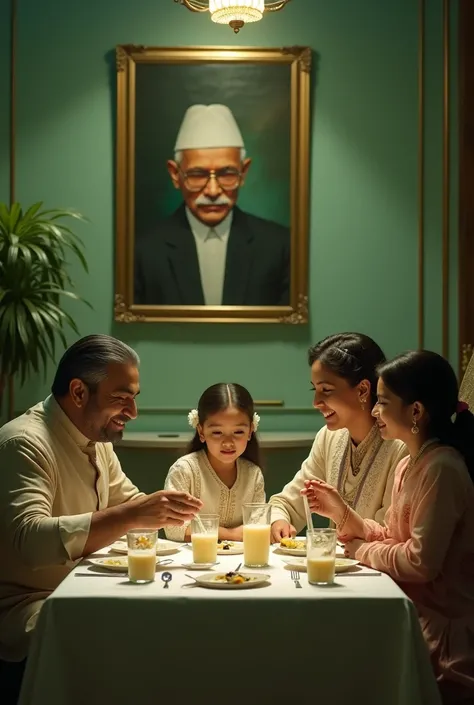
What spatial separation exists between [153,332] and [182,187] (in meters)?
0.82

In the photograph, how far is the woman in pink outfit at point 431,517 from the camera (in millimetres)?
2582

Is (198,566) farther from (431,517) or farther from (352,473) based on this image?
(352,473)

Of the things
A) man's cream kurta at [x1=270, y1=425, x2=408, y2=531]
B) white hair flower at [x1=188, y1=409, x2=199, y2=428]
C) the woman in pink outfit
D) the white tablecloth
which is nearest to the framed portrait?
white hair flower at [x1=188, y1=409, x2=199, y2=428]

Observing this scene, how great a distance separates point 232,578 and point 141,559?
219 mm

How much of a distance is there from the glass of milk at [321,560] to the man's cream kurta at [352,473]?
0.94 metres

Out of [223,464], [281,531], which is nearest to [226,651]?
[281,531]

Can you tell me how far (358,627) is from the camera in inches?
88.2

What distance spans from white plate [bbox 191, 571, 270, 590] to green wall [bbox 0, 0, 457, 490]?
3.21 metres

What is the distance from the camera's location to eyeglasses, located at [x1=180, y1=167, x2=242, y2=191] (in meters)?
5.67

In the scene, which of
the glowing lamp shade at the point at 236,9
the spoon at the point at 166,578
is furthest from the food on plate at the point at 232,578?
the glowing lamp shade at the point at 236,9

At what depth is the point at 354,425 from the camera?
3500 millimetres

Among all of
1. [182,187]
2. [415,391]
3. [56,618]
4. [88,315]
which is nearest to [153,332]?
[88,315]

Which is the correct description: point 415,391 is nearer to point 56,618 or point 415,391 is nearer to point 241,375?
point 56,618

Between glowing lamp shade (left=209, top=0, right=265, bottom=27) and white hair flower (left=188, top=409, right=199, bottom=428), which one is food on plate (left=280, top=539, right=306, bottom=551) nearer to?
white hair flower (left=188, top=409, right=199, bottom=428)
